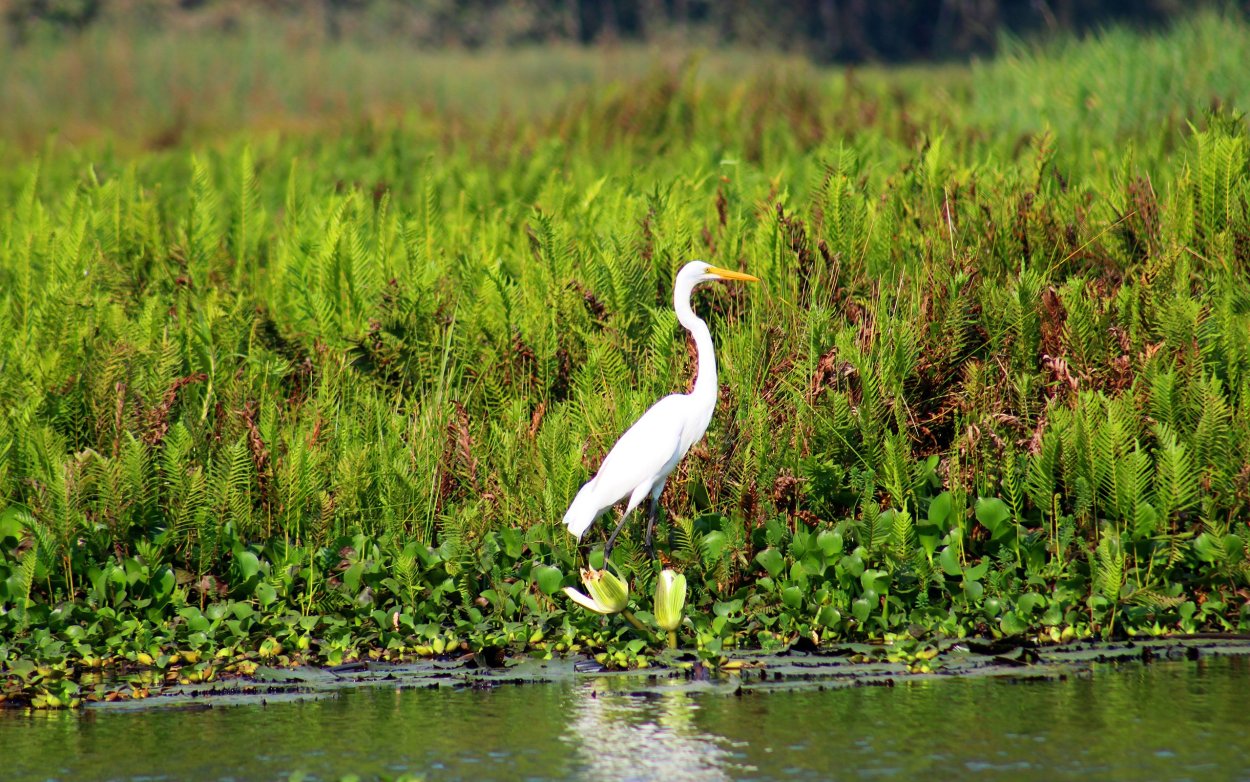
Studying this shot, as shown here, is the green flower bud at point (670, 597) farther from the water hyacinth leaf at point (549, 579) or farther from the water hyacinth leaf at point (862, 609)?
the water hyacinth leaf at point (862, 609)

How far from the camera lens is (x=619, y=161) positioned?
12023mm

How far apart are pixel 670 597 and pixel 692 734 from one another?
0.80 meters

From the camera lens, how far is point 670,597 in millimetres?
4852

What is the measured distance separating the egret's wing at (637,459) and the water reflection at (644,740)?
0.83 meters

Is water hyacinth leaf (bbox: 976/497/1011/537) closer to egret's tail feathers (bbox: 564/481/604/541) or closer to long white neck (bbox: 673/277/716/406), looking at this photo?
long white neck (bbox: 673/277/716/406)

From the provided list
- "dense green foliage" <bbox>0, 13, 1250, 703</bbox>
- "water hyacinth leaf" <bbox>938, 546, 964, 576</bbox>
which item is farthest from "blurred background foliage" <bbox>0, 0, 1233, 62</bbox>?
"water hyacinth leaf" <bbox>938, 546, 964, 576</bbox>

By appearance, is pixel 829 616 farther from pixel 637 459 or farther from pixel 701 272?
pixel 701 272

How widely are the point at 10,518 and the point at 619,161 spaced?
746 centimetres

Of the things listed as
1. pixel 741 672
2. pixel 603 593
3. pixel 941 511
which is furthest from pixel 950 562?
pixel 603 593

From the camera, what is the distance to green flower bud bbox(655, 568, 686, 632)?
15.9ft

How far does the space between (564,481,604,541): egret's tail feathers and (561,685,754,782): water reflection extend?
73 centimetres

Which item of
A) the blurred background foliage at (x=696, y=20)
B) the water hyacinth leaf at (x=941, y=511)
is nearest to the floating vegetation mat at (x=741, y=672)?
the water hyacinth leaf at (x=941, y=511)

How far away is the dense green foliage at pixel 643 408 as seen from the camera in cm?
512

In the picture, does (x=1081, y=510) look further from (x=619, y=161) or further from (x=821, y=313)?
(x=619, y=161)
